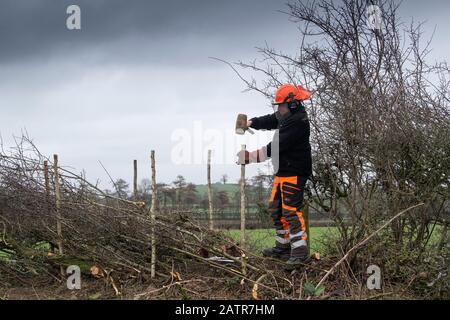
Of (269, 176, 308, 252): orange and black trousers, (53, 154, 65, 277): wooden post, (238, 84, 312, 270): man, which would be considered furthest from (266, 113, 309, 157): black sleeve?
(53, 154, 65, 277): wooden post

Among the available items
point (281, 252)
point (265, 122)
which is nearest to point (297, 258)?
point (281, 252)

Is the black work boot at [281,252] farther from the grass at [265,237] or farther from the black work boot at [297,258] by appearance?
the grass at [265,237]

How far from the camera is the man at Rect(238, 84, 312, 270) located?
768cm

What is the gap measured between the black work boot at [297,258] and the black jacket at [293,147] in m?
0.94

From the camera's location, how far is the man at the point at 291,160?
7676 millimetres

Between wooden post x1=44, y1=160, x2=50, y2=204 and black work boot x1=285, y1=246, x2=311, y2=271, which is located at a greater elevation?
wooden post x1=44, y1=160, x2=50, y2=204

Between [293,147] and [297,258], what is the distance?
4.57 feet

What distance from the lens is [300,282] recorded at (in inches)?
297

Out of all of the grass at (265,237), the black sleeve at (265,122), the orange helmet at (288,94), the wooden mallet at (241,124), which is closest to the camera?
the orange helmet at (288,94)
